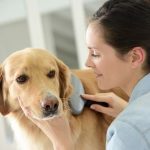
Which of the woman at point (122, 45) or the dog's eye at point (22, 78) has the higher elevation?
the woman at point (122, 45)

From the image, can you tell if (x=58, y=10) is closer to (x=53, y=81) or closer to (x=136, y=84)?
(x=53, y=81)

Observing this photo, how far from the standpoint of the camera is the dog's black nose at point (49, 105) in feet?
4.30

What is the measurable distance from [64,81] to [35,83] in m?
0.18

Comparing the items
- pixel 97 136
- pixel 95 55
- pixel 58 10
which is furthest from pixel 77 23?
pixel 95 55

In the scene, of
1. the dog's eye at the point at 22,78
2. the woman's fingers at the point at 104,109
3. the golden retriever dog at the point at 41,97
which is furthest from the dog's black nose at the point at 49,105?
the woman's fingers at the point at 104,109

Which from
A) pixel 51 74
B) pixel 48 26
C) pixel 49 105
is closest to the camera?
pixel 49 105

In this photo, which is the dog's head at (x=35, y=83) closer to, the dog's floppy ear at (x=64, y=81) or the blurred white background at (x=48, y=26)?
the dog's floppy ear at (x=64, y=81)

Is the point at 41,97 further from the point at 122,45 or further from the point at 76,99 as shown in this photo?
the point at 122,45

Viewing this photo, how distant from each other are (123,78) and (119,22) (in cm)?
16

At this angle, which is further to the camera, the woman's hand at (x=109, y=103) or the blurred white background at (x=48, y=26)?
the blurred white background at (x=48, y=26)

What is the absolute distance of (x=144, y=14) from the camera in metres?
1.15

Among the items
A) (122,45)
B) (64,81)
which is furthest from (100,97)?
(122,45)

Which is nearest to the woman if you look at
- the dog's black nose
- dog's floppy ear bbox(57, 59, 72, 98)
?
the dog's black nose

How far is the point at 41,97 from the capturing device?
133 cm
